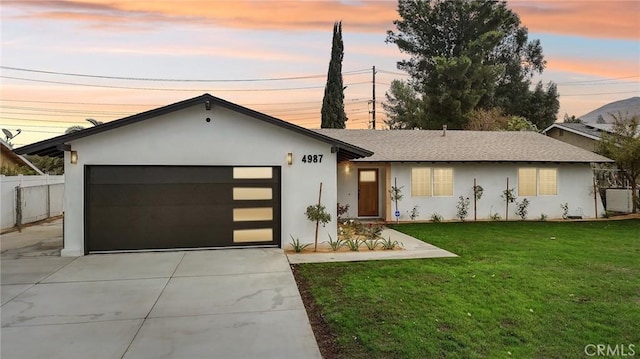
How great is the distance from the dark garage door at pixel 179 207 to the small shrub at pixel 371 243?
2.24 m

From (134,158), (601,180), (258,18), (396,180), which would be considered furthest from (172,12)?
(601,180)

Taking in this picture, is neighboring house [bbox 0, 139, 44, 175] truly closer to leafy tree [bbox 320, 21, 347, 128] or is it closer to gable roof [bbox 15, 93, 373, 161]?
gable roof [bbox 15, 93, 373, 161]

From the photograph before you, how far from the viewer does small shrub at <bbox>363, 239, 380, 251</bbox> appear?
9.55 m

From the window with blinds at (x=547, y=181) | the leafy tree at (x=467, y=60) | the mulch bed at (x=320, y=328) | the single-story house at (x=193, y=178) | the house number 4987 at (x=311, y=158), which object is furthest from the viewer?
the leafy tree at (x=467, y=60)

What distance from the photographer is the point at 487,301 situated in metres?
5.54

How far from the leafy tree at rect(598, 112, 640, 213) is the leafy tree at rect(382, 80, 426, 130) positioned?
653 inches

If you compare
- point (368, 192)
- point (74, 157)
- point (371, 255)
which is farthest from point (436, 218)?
point (74, 157)

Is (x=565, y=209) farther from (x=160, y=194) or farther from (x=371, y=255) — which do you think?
(x=160, y=194)

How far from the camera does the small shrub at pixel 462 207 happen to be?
15117mm

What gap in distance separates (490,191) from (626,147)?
19.6 ft

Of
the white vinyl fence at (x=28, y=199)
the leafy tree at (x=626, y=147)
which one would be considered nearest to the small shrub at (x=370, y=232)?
the white vinyl fence at (x=28, y=199)

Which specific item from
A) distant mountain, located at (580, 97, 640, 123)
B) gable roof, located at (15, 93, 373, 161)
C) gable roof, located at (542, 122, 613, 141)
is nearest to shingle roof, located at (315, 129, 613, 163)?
gable roof, located at (15, 93, 373, 161)

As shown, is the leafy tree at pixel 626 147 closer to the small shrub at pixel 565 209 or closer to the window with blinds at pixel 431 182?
the small shrub at pixel 565 209

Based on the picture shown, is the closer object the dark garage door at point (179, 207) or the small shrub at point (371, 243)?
the dark garage door at point (179, 207)
